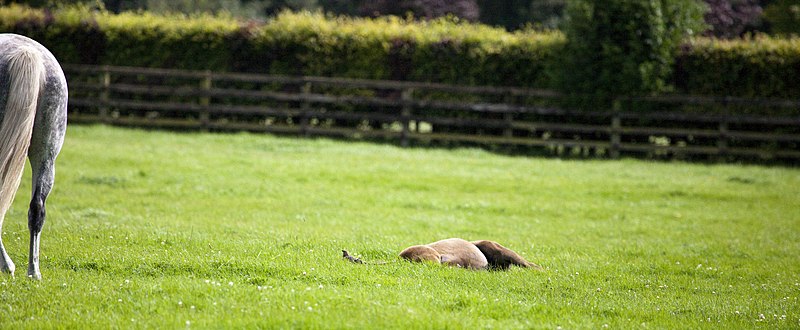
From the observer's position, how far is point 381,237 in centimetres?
1038

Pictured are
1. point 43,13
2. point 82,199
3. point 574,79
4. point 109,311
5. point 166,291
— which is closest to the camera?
point 109,311

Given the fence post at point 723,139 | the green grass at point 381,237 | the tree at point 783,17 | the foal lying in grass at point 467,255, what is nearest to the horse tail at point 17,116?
the green grass at point 381,237

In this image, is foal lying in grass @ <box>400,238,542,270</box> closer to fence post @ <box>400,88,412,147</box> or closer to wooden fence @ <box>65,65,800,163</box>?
wooden fence @ <box>65,65,800,163</box>

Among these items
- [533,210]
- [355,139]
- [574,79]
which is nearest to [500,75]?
[574,79]

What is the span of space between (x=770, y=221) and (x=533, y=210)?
13.3ft

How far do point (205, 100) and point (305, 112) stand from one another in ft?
10.2

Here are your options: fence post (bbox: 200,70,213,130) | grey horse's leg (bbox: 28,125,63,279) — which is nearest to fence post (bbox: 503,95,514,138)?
fence post (bbox: 200,70,213,130)

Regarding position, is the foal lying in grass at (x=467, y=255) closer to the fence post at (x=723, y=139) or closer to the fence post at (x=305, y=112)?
the fence post at (x=305, y=112)

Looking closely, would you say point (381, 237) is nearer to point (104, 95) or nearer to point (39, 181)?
point (39, 181)

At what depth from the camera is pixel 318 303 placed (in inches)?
236

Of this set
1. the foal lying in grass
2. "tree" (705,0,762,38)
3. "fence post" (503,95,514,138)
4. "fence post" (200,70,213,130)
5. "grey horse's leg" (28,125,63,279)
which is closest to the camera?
"grey horse's leg" (28,125,63,279)

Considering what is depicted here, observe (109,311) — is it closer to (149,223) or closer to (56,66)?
(56,66)

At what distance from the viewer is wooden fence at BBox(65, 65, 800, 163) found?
70.9 ft

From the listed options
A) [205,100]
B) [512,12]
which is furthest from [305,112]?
[512,12]
